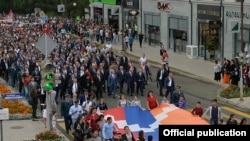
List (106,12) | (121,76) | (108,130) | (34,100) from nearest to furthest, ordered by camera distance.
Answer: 1. (108,130)
2. (34,100)
3. (121,76)
4. (106,12)

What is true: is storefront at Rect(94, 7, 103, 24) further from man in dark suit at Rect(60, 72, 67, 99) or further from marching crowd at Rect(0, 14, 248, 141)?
man in dark suit at Rect(60, 72, 67, 99)

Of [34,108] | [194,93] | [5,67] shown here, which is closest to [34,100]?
[34,108]

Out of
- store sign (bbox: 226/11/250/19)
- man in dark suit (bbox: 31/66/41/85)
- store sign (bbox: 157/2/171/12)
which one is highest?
store sign (bbox: 157/2/171/12)

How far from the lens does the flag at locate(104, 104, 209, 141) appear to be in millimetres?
19281

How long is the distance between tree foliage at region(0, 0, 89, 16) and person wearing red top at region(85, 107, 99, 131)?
188ft

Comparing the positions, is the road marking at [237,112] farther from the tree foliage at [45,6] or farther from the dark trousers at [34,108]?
the tree foliage at [45,6]

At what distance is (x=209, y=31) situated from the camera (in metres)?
43.1

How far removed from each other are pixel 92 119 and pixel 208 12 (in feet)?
83.1

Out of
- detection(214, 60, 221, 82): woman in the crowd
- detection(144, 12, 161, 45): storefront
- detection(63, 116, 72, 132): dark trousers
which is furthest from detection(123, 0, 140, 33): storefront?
detection(63, 116, 72, 132): dark trousers

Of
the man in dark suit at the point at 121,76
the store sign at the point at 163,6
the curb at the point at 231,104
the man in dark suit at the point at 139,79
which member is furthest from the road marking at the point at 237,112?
the store sign at the point at 163,6

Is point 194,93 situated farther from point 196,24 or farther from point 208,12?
point 196,24

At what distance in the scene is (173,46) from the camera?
4925 centimetres

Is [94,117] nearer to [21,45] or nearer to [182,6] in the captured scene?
[21,45]

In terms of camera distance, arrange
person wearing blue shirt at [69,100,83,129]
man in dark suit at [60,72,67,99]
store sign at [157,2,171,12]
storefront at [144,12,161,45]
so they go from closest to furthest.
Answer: person wearing blue shirt at [69,100,83,129]
man in dark suit at [60,72,67,99]
store sign at [157,2,171,12]
storefront at [144,12,161,45]
